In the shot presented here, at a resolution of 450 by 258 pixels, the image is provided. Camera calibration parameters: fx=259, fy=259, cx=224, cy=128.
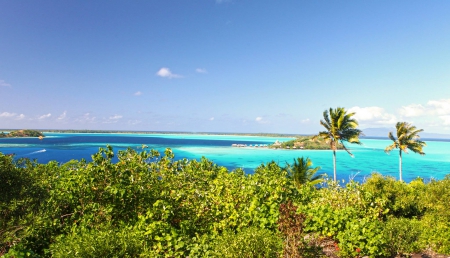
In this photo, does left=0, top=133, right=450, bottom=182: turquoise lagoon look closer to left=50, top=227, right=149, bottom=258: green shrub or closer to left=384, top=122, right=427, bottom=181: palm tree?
left=384, top=122, right=427, bottom=181: palm tree

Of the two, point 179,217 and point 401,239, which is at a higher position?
point 179,217

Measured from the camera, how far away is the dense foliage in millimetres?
3527

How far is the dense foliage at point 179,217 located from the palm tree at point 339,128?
14917mm

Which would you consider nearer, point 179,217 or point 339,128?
point 179,217

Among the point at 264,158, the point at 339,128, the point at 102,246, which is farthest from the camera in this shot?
the point at 264,158

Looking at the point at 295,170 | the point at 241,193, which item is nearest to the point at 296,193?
the point at 241,193

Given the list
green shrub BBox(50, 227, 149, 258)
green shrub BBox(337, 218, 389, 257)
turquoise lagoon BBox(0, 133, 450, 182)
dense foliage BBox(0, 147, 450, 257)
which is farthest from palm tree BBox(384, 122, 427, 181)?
green shrub BBox(50, 227, 149, 258)

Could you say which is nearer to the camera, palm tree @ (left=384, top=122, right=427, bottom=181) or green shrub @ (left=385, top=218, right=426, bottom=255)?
green shrub @ (left=385, top=218, right=426, bottom=255)

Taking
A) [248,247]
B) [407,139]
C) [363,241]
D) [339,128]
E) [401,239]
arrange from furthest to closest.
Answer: [407,139] < [339,128] < [401,239] < [363,241] < [248,247]

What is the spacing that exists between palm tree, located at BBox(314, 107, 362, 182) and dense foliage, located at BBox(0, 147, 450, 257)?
1492 centimetres

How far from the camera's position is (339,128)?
21.5 metres

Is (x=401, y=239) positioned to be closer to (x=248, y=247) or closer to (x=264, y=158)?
(x=248, y=247)

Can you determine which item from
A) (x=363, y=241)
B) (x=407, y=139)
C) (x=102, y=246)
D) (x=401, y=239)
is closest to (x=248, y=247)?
(x=102, y=246)

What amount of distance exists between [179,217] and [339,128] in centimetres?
1964
